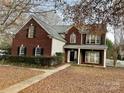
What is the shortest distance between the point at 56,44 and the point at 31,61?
6636 mm

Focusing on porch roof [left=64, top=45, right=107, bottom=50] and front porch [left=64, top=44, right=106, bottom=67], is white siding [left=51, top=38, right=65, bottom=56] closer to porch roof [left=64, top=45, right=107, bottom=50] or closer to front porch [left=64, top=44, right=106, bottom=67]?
porch roof [left=64, top=45, right=107, bottom=50]

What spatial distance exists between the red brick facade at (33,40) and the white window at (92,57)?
8030 mm

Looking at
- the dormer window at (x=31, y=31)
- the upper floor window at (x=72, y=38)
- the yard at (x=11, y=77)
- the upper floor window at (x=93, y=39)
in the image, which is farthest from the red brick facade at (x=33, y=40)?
the yard at (x=11, y=77)

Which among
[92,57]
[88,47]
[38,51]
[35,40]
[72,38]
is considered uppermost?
[72,38]

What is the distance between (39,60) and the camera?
31.3 metres

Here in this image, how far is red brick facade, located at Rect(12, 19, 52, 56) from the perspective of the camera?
1403 inches

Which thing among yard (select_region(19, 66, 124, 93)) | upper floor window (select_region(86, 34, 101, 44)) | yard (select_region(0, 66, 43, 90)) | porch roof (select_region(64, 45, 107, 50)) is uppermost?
upper floor window (select_region(86, 34, 101, 44))

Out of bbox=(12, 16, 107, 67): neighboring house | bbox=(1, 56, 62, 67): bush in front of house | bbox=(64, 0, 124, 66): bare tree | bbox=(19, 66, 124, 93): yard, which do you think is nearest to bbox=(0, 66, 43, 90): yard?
bbox=(19, 66, 124, 93): yard

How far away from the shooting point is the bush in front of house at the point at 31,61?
31.0 meters

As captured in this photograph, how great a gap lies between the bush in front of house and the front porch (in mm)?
7301

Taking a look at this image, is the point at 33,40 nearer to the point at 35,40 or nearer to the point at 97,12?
the point at 35,40

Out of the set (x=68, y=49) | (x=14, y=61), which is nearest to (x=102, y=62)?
(x=68, y=49)

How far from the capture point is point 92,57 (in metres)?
39.4

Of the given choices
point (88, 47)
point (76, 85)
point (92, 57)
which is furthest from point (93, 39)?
point (76, 85)
